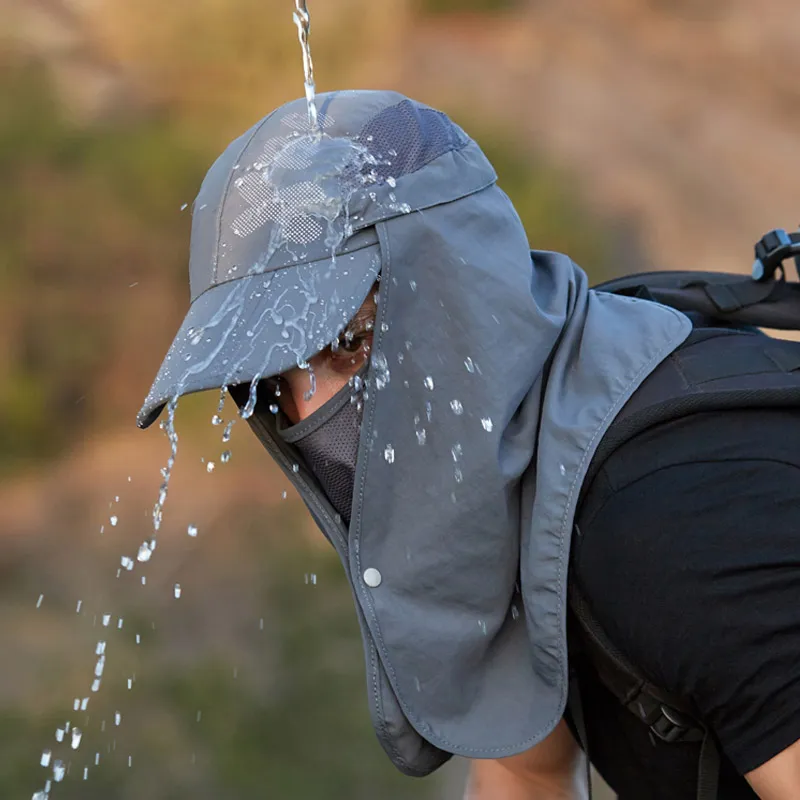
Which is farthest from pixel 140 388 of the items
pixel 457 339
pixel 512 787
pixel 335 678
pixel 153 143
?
pixel 457 339

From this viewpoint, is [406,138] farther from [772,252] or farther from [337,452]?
[772,252]

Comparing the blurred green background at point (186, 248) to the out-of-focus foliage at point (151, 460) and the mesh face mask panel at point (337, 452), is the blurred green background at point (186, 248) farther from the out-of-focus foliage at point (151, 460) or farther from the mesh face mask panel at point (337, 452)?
Result: the mesh face mask panel at point (337, 452)

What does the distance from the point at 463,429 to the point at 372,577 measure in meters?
0.26

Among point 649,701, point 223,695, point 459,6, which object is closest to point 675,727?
point 649,701

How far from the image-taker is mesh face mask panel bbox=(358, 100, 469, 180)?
4.76 feet

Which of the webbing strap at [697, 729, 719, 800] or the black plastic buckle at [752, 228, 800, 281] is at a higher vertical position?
the black plastic buckle at [752, 228, 800, 281]

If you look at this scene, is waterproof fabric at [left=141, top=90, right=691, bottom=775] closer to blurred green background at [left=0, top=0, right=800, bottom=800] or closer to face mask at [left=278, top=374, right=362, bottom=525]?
face mask at [left=278, top=374, right=362, bottom=525]

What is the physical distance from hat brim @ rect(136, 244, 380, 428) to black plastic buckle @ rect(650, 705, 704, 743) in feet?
2.23

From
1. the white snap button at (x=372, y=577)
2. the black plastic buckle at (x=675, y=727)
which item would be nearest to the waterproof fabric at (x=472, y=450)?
the white snap button at (x=372, y=577)

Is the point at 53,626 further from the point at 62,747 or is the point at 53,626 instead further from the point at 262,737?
the point at 262,737

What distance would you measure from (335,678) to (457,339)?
3.13 meters

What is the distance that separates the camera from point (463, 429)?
1.42 metres

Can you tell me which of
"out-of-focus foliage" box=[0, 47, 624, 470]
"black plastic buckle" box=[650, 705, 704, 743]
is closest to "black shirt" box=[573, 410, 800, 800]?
"black plastic buckle" box=[650, 705, 704, 743]

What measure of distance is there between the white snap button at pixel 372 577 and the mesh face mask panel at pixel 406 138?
1.82 ft
